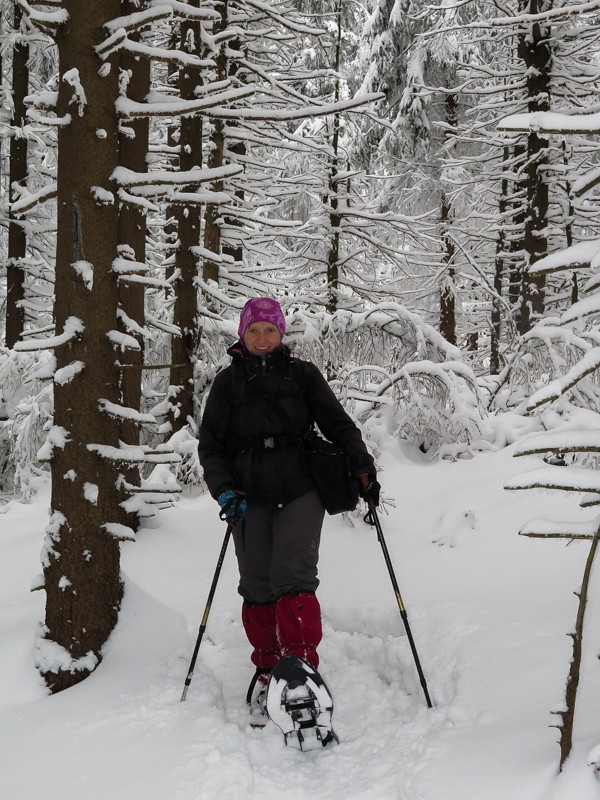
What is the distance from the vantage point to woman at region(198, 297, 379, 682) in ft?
12.4

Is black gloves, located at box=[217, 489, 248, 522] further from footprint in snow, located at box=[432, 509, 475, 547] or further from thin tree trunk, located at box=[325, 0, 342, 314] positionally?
thin tree trunk, located at box=[325, 0, 342, 314]

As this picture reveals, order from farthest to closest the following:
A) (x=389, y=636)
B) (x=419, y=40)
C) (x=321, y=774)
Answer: (x=419, y=40), (x=389, y=636), (x=321, y=774)

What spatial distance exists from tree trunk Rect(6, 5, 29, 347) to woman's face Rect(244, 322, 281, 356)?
9726 mm

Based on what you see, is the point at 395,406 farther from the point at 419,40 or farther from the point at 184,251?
the point at 419,40

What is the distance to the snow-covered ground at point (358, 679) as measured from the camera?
2.91 m

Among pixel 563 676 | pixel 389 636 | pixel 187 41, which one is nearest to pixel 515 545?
pixel 389 636

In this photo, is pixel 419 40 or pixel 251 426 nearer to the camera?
pixel 251 426

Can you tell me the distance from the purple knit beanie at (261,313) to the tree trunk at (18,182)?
967cm

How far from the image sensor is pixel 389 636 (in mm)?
4457

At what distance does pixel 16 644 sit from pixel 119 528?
109 centimetres

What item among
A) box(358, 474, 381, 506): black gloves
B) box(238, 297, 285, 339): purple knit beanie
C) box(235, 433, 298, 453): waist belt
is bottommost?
box(358, 474, 381, 506): black gloves

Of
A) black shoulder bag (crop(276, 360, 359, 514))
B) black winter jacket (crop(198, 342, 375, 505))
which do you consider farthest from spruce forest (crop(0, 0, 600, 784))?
black shoulder bag (crop(276, 360, 359, 514))

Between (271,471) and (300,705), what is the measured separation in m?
1.35

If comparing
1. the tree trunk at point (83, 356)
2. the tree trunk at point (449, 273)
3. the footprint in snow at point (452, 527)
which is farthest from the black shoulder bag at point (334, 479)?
the tree trunk at point (449, 273)
